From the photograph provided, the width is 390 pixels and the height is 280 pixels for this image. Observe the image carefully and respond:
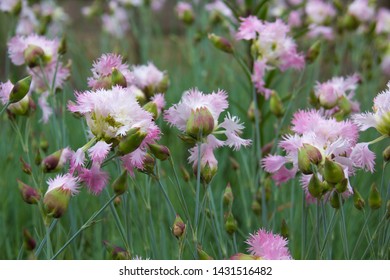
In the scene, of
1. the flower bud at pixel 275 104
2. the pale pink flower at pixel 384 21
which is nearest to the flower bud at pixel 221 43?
the flower bud at pixel 275 104

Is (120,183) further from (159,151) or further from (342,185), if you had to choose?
(342,185)

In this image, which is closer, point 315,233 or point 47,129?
point 315,233

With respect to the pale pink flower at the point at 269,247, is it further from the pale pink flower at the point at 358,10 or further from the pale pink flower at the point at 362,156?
the pale pink flower at the point at 358,10

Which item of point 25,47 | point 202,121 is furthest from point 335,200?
point 25,47

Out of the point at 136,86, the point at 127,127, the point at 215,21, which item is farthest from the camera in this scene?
the point at 215,21

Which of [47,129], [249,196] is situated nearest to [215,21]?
[47,129]
